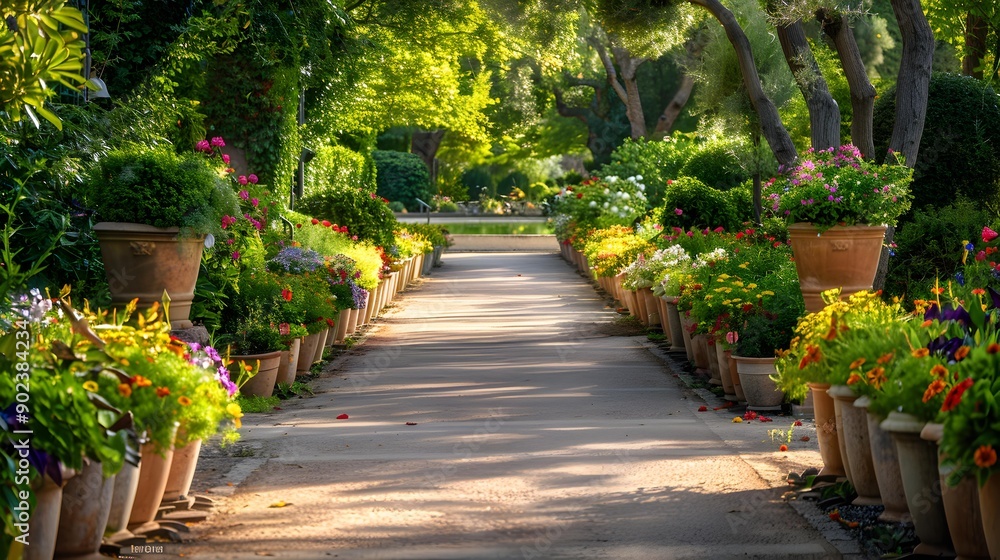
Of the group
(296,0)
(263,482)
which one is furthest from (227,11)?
(263,482)

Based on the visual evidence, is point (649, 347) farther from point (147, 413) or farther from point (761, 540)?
point (147, 413)

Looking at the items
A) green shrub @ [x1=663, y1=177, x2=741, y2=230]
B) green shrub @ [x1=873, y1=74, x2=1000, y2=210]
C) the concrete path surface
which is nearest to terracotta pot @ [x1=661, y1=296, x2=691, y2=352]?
the concrete path surface

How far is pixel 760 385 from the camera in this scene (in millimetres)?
8320

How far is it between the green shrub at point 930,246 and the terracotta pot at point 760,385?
3802 mm

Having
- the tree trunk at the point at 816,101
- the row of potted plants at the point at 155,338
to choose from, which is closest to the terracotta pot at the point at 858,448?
the row of potted plants at the point at 155,338

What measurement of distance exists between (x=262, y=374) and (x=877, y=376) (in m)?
5.22

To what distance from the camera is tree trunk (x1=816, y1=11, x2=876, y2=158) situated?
11445 mm

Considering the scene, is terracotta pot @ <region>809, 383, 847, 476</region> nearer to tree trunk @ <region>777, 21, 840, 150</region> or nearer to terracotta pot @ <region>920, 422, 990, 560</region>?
terracotta pot @ <region>920, 422, 990, 560</region>

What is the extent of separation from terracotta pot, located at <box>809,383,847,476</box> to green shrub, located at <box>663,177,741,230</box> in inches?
431

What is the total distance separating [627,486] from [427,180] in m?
42.8

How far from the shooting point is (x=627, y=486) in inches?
228

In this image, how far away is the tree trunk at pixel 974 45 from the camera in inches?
667

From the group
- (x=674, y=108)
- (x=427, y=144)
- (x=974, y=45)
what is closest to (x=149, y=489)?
(x=974, y=45)

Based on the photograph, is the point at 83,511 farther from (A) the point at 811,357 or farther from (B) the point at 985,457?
(A) the point at 811,357
